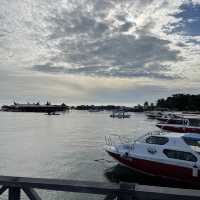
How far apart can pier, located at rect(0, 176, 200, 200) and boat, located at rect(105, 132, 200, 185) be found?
17.1 m

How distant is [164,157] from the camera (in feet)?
68.6

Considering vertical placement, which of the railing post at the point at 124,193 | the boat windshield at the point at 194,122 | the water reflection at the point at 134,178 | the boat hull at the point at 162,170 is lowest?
the water reflection at the point at 134,178

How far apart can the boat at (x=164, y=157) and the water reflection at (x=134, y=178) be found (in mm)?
357

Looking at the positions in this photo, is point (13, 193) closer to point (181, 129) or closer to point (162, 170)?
point (162, 170)

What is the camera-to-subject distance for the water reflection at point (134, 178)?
21.0 metres

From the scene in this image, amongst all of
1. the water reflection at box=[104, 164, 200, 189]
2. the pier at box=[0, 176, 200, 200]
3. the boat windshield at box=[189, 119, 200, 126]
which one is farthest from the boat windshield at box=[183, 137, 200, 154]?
the boat windshield at box=[189, 119, 200, 126]

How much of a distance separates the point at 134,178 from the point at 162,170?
9.13ft

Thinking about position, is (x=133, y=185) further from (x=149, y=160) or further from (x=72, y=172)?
(x=72, y=172)

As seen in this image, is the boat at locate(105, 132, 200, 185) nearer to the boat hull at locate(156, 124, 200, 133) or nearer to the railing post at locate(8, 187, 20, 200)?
the railing post at locate(8, 187, 20, 200)

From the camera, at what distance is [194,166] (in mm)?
19859

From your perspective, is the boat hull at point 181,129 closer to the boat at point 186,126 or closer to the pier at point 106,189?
the boat at point 186,126

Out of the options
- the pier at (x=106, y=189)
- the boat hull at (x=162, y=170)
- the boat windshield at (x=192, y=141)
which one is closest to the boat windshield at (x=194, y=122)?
the boat windshield at (x=192, y=141)

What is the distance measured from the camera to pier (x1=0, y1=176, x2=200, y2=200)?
3707 millimetres

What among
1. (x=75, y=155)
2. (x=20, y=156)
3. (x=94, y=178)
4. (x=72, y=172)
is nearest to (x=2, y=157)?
(x=20, y=156)
